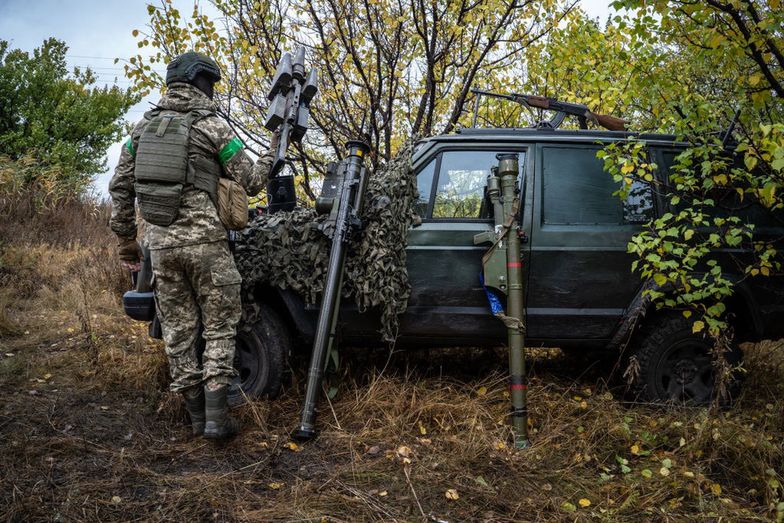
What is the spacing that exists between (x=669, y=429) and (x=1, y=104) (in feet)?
56.8

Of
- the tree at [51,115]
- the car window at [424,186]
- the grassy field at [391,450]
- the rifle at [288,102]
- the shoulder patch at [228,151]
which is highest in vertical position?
the tree at [51,115]

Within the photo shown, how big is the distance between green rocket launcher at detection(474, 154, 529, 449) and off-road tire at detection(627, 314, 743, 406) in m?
0.93

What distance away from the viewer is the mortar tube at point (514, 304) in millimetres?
3586

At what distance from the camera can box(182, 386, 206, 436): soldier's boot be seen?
3621 mm

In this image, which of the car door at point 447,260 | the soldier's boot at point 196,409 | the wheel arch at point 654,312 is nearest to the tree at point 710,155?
the wheel arch at point 654,312

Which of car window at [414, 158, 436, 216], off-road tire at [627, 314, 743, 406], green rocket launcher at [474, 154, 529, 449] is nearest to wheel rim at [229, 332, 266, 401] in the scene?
car window at [414, 158, 436, 216]

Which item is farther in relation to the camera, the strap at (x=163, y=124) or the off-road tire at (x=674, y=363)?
the off-road tire at (x=674, y=363)

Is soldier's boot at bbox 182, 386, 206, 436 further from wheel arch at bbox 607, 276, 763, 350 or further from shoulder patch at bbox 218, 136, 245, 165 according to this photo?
wheel arch at bbox 607, 276, 763, 350

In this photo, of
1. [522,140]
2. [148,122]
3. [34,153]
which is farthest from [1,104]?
[522,140]

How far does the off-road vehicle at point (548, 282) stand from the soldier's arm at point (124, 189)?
Result: 0.97 meters

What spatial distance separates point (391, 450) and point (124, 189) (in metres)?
2.34

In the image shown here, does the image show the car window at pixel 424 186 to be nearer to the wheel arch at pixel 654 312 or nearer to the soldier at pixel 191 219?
the soldier at pixel 191 219

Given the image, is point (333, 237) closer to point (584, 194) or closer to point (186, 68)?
point (186, 68)

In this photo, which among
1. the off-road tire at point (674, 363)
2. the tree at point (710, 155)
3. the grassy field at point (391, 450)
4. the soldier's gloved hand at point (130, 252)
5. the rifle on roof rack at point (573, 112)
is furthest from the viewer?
the rifle on roof rack at point (573, 112)
